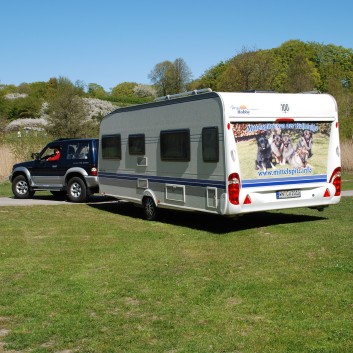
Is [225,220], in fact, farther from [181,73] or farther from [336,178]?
[181,73]

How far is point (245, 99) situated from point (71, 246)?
4.27 m

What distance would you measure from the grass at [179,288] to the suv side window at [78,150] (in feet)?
18.0

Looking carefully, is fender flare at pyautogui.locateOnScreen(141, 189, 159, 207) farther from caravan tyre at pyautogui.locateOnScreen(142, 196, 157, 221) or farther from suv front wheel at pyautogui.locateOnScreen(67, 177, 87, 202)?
suv front wheel at pyautogui.locateOnScreen(67, 177, 87, 202)

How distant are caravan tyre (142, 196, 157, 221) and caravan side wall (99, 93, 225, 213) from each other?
0.20 metres

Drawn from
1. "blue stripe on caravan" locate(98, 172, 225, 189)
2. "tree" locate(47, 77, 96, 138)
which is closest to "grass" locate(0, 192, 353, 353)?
"blue stripe on caravan" locate(98, 172, 225, 189)

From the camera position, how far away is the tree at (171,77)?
3127 inches

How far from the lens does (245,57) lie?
45.0 m

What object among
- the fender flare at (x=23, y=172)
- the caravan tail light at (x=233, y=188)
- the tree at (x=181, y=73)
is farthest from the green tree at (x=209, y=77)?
the caravan tail light at (x=233, y=188)

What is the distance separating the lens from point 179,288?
6.88 meters

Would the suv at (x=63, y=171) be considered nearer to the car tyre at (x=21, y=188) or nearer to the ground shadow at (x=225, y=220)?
the car tyre at (x=21, y=188)

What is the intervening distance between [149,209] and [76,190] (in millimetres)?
5022

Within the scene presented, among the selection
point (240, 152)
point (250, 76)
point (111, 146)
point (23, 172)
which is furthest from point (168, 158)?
point (250, 76)

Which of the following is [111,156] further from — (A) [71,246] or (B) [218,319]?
(B) [218,319]

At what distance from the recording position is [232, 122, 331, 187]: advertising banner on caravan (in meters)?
10.7
